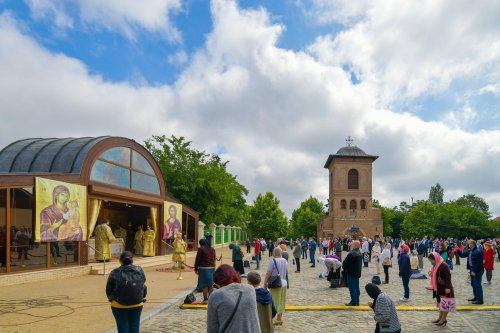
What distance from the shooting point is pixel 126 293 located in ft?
19.8

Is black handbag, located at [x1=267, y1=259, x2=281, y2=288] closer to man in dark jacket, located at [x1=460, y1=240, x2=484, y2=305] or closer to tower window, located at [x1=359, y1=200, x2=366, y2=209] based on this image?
man in dark jacket, located at [x1=460, y1=240, x2=484, y2=305]

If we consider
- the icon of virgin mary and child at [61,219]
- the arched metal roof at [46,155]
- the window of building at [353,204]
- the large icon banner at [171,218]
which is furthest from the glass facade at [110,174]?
the window of building at [353,204]

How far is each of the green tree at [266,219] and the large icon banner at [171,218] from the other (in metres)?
39.1

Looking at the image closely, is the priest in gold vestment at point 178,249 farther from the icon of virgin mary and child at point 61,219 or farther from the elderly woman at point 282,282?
the elderly woman at point 282,282

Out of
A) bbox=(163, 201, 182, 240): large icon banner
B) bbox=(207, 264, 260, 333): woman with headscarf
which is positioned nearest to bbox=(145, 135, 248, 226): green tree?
bbox=(163, 201, 182, 240): large icon banner

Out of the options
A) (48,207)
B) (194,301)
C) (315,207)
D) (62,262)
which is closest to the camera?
(194,301)

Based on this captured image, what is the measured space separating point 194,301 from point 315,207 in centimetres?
8102

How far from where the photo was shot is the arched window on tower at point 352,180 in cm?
6109

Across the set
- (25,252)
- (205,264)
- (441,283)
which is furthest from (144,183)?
(441,283)

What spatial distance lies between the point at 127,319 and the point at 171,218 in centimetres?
2119

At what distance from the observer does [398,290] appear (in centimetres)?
1416

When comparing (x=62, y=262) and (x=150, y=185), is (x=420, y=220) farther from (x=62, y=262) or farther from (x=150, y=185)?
(x=62, y=262)

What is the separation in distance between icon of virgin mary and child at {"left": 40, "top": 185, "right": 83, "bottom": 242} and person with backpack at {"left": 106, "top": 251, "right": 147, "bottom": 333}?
11149mm

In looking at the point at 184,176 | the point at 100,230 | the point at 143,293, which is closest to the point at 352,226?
the point at 184,176
